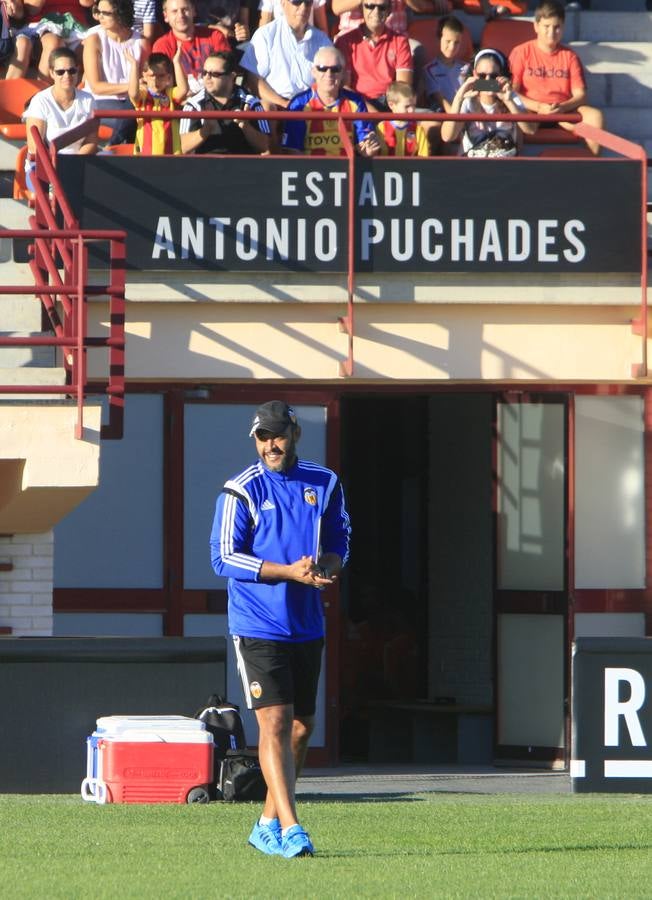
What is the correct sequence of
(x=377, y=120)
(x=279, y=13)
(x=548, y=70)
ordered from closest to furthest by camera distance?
(x=377, y=120) → (x=548, y=70) → (x=279, y=13)

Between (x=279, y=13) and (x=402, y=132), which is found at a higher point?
(x=279, y=13)

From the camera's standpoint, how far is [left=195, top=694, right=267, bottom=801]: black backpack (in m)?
10.2

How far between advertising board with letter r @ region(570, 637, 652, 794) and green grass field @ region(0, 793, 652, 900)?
0.37 meters

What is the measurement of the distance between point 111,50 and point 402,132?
8.43 ft

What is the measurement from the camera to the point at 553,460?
46.3ft

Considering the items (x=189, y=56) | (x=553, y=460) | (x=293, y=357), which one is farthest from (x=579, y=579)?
(x=189, y=56)

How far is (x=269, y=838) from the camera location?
7391 mm

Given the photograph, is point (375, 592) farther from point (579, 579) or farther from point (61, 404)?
point (61, 404)

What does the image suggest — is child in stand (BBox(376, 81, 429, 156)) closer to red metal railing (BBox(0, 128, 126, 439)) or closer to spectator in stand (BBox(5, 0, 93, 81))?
red metal railing (BBox(0, 128, 126, 439))

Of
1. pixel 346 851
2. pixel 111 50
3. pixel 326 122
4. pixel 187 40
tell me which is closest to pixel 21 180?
pixel 111 50

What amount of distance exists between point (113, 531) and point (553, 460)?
3.40 m

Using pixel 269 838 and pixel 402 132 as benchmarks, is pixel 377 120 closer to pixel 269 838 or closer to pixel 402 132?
pixel 402 132

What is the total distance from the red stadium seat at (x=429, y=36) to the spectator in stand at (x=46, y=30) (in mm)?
2826

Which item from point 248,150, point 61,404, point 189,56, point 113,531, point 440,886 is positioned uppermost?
point 189,56
